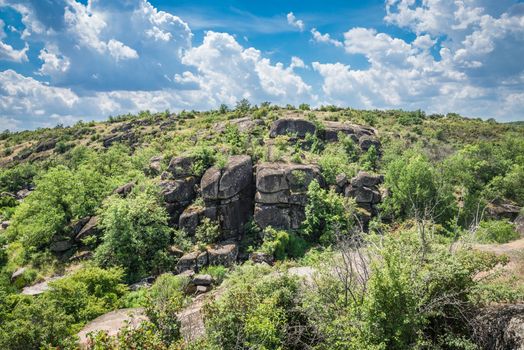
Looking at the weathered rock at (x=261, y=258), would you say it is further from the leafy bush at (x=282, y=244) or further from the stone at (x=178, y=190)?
the stone at (x=178, y=190)

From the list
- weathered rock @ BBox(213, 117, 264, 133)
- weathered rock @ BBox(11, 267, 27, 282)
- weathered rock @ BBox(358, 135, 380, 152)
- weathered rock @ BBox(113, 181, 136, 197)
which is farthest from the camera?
weathered rock @ BBox(213, 117, 264, 133)

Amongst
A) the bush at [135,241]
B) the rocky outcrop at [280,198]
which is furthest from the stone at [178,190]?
the rocky outcrop at [280,198]

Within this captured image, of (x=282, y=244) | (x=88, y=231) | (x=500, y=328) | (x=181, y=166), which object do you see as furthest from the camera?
(x=181, y=166)

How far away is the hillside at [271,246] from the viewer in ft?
36.7

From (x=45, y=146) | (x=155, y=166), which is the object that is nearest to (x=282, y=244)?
(x=155, y=166)

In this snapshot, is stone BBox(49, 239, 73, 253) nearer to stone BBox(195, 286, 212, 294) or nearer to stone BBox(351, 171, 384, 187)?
stone BBox(195, 286, 212, 294)

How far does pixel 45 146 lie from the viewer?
7488 cm

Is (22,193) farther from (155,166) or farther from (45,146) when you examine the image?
(155,166)

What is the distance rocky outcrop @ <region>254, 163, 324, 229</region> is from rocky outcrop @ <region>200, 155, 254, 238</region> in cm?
145

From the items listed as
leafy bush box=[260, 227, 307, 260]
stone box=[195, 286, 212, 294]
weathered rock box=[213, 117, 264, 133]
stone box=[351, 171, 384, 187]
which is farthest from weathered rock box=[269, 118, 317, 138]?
stone box=[195, 286, 212, 294]

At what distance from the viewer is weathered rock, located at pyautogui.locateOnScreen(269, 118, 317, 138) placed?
1857 inches

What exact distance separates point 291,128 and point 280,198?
60.1 ft

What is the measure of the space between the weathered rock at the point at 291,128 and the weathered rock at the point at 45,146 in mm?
55725

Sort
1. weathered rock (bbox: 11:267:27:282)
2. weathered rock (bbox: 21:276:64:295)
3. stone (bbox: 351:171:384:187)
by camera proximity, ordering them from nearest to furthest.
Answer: weathered rock (bbox: 21:276:64:295), weathered rock (bbox: 11:267:27:282), stone (bbox: 351:171:384:187)
